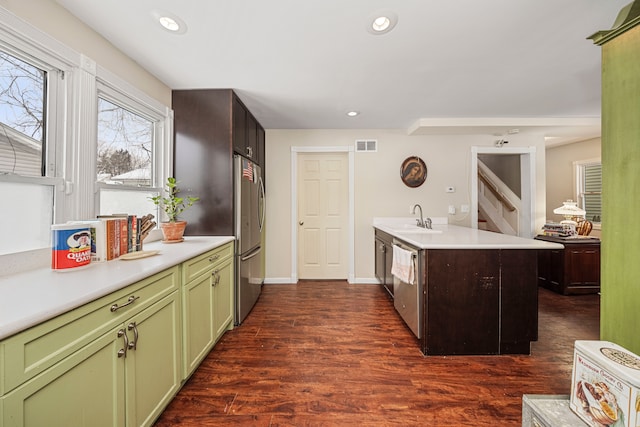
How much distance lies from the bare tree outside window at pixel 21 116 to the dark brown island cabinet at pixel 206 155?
1089 mm

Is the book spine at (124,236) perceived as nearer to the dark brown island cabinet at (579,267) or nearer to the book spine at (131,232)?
the book spine at (131,232)

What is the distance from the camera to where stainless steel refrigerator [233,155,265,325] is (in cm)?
253

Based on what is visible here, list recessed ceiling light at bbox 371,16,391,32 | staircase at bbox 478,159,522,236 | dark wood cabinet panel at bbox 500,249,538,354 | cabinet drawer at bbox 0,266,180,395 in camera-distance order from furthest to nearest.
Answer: staircase at bbox 478,159,522,236 < dark wood cabinet panel at bbox 500,249,538,354 < recessed ceiling light at bbox 371,16,391,32 < cabinet drawer at bbox 0,266,180,395

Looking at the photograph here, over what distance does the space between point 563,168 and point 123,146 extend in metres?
6.43

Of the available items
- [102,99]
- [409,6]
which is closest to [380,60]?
[409,6]

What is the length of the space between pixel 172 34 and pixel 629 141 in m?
2.56

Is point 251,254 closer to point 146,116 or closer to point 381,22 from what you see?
point 146,116

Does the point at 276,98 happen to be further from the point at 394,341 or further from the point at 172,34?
the point at 394,341

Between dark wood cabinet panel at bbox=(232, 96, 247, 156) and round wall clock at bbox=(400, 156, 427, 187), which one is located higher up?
dark wood cabinet panel at bbox=(232, 96, 247, 156)

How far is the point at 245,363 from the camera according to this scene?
194 cm

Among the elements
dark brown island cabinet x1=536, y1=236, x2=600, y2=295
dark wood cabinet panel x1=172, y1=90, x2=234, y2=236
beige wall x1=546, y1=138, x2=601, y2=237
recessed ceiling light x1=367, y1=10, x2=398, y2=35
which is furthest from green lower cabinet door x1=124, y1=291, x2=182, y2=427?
beige wall x1=546, y1=138, x2=601, y2=237

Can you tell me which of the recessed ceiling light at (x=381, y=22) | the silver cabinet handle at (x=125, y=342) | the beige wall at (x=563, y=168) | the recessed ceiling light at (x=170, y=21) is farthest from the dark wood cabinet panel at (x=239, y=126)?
the beige wall at (x=563, y=168)

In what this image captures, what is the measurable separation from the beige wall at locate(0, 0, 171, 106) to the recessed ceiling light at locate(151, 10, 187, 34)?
1.68 feet

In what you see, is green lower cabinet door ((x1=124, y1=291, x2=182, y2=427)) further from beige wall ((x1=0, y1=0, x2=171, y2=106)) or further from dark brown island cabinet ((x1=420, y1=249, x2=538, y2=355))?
dark brown island cabinet ((x1=420, y1=249, x2=538, y2=355))
